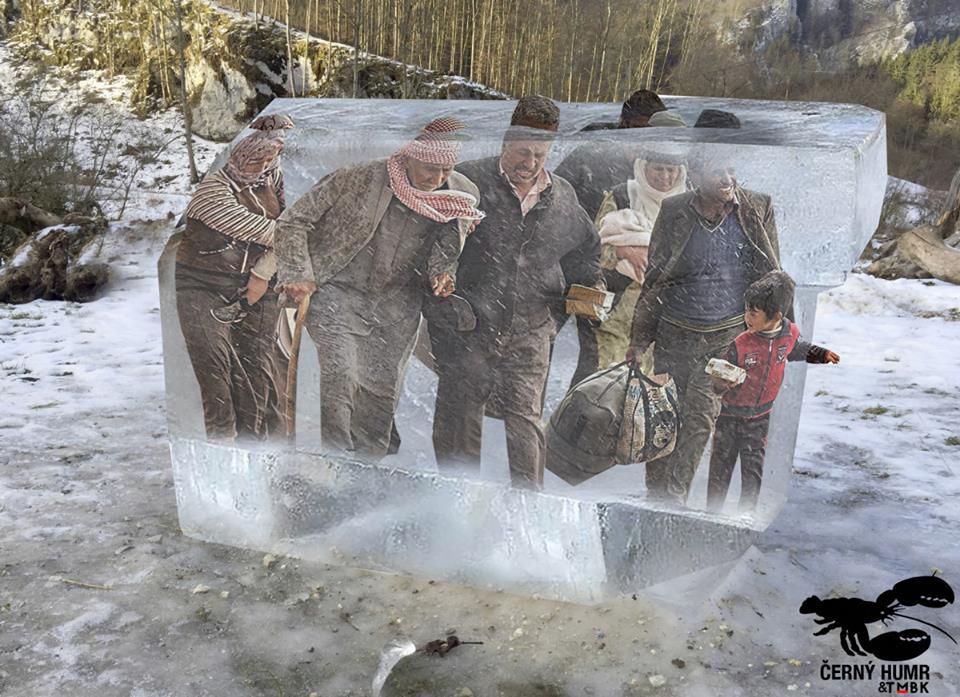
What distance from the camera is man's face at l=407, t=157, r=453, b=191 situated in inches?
103

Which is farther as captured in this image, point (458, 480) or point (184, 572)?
point (184, 572)

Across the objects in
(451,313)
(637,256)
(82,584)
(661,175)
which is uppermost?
(661,175)

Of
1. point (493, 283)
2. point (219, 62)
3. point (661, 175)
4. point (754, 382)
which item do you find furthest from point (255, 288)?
point (219, 62)

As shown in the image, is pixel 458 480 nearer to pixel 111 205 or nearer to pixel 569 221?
pixel 569 221

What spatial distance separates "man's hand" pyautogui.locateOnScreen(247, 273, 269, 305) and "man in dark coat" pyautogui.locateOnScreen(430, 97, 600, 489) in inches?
23.4

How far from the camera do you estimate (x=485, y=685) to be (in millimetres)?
2400

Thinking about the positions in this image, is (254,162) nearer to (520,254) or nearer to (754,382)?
(520,254)

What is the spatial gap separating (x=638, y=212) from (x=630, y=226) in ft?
0.16

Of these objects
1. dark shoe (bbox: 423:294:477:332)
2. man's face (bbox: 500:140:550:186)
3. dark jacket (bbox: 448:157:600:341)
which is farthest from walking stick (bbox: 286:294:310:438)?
man's face (bbox: 500:140:550:186)

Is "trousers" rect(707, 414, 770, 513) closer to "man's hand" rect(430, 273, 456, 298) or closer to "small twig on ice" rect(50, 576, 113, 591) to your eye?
"man's hand" rect(430, 273, 456, 298)

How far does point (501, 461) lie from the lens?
8.86 feet

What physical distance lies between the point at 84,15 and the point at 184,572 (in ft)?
66.0

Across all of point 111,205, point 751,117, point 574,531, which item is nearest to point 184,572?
point 574,531

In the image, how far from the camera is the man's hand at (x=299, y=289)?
8.99 feet
